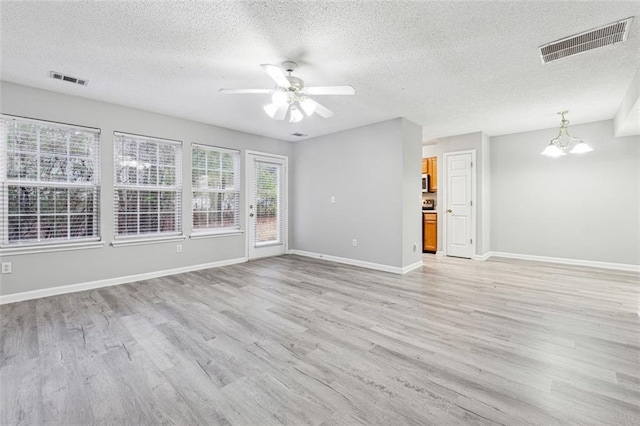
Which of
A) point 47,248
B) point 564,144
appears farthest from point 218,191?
point 564,144

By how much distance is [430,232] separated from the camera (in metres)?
6.59

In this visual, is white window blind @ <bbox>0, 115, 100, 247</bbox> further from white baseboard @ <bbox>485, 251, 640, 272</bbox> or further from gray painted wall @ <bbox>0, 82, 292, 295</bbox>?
white baseboard @ <bbox>485, 251, 640, 272</bbox>

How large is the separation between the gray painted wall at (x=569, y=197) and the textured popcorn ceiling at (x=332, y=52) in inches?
48.4

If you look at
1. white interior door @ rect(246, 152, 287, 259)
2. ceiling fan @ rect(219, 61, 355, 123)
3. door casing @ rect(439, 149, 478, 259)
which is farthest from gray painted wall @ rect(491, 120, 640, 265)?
ceiling fan @ rect(219, 61, 355, 123)

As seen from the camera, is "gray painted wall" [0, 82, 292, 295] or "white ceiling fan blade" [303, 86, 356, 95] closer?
"white ceiling fan blade" [303, 86, 356, 95]

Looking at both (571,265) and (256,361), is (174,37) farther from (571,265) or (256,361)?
(571,265)

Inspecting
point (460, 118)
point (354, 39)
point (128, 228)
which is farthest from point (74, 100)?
point (460, 118)

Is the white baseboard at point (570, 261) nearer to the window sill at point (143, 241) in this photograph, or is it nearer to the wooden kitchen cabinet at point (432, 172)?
the wooden kitchen cabinet at point (432, 172)

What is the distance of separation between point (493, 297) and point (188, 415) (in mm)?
3434

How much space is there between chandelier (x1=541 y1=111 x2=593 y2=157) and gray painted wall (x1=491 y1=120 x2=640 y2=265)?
0.48ft

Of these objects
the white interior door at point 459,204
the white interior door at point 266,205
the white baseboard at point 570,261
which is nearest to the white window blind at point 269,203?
the white interior door at point 266,205

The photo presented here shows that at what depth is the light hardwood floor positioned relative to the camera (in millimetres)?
1608

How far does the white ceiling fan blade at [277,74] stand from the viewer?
93.4 inches

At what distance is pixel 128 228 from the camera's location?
167 inches
